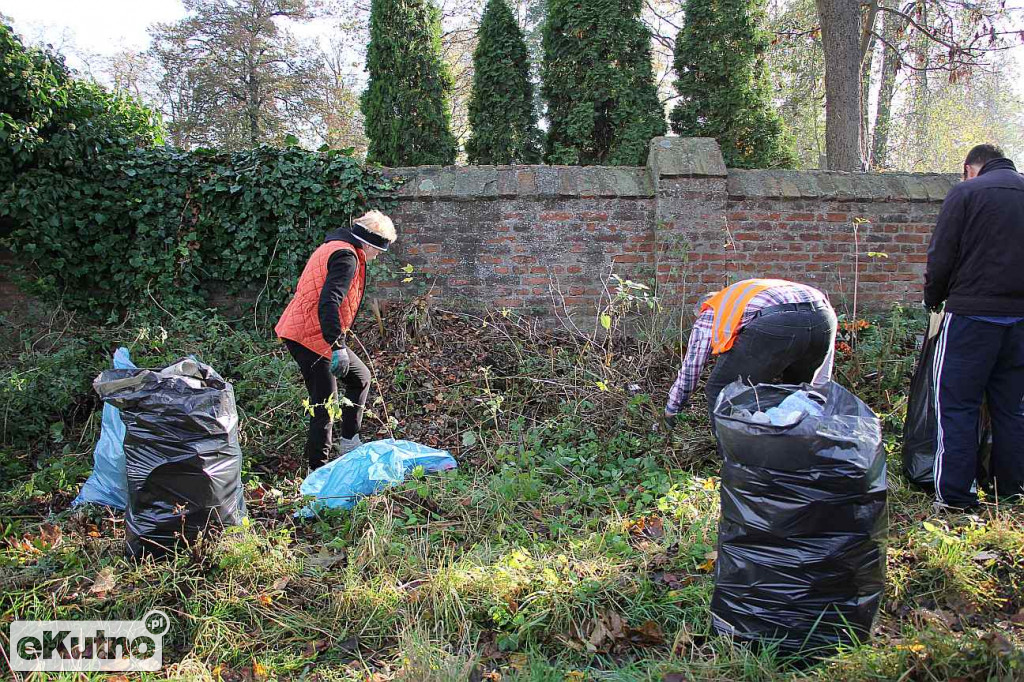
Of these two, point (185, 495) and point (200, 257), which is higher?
point (200, 257)

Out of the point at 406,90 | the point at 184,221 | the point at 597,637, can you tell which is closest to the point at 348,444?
the point at 597,637

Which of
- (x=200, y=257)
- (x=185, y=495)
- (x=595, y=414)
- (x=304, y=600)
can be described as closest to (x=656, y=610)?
(x=304, y=600)

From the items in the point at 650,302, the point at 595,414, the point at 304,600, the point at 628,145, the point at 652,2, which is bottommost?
the point at 304,600

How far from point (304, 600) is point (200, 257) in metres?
3.58

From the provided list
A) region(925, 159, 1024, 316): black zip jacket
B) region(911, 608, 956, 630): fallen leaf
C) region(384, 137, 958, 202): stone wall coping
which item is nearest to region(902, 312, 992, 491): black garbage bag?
region(925, 159, 1024, 316): black zip jacket

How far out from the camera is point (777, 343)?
3193mm

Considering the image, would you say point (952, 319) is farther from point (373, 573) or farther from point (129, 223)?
point (129, 223)

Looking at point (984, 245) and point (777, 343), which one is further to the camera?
point (984, 245)

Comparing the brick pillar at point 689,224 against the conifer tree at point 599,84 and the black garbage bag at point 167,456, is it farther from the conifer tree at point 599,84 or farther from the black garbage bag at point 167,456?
the black garbage bag at point 167,456

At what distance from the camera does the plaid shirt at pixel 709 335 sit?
10.6 ft

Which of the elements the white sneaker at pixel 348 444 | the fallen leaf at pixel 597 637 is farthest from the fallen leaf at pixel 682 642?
the white sneaker at pixel 348 444

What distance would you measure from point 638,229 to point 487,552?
3262 millimetres

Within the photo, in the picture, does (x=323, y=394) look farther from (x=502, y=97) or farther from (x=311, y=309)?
(x=502, y=97)

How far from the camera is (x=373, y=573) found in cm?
306
